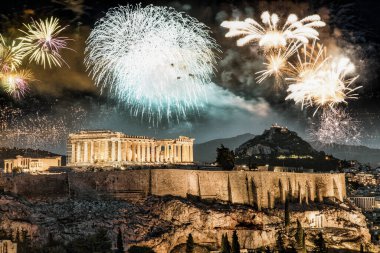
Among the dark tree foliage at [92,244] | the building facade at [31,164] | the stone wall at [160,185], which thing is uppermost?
the building facade at [31,164]

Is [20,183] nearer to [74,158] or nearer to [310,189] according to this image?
[74,158]

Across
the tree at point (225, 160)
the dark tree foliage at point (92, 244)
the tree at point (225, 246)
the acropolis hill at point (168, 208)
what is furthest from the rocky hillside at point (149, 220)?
the tree at point (225, 160)

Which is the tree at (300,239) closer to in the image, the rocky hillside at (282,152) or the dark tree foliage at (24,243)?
the dark tree foliage at (24,243)

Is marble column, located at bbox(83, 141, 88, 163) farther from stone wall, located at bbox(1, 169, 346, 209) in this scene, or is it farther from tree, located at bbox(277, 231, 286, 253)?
tree, located at bbox(277, 231, 286, 253)

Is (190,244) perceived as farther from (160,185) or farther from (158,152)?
(158,152)

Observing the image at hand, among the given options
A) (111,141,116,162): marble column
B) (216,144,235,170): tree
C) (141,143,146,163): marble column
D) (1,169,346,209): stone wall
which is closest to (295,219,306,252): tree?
(1,169,346,209): stone wall

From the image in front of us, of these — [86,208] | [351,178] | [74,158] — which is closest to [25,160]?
[74,158]

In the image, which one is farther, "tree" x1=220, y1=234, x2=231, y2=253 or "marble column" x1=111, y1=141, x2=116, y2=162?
"marble column" x1=111, y1=141, x2=116, y2=162

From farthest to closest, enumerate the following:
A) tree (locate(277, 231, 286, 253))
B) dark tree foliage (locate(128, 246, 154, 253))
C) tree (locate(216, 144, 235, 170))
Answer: tree (locate(216, 144, 235, 170)), tree (locate(277, 231, 286, 253)), dark tree foliage (locate(128, 246, 154, 253))
